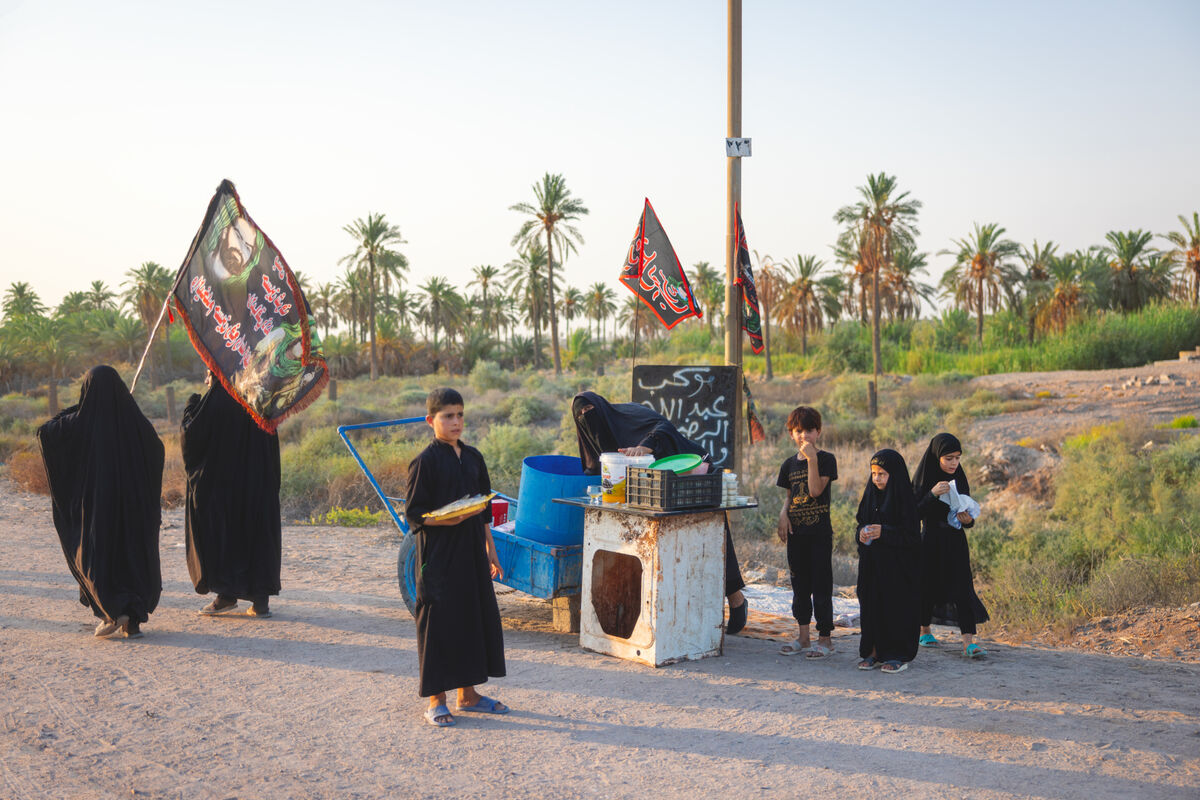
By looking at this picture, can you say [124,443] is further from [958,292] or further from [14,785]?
[958,292]

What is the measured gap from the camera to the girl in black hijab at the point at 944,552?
5895 mm

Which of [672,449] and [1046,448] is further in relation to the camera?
[1046,448]

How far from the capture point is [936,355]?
40.9m

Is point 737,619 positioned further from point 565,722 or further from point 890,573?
point 565,722

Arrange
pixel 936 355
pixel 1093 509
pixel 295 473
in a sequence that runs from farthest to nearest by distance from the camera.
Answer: pixel 936 355 < pixel 295 473 < pixel 1093 509

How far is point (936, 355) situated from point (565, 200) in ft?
67.9

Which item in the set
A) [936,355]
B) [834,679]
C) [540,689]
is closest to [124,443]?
[540,689]

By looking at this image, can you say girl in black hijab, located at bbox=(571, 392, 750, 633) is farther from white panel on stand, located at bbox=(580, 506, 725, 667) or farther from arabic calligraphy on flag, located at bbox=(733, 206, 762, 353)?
arabic calligraphy on flag, located at bbox=(733, 206, 762, 353)

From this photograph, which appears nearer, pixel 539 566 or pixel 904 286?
pixel 539 566

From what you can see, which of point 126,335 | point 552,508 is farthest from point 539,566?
point 126,335

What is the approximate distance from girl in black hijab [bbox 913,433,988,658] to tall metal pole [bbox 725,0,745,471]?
7.34ft

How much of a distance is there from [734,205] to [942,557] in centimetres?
353

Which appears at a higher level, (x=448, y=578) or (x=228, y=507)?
(x=228, y=507)

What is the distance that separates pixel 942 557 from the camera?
600 cm
